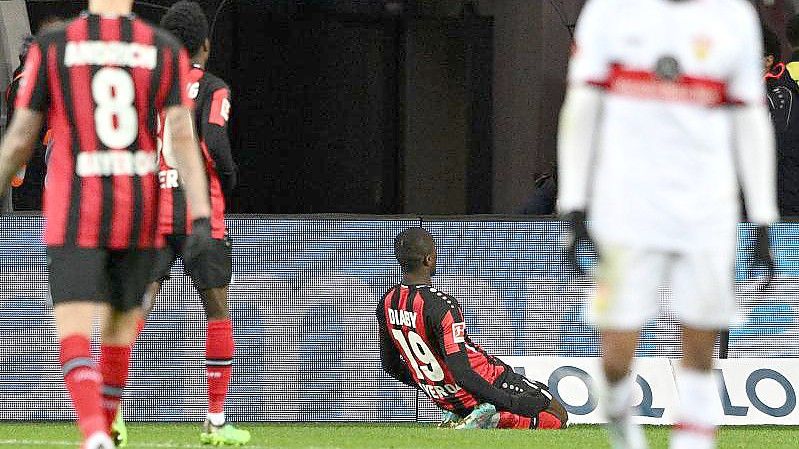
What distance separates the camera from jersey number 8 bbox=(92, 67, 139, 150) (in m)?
6.43

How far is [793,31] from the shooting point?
511 inches

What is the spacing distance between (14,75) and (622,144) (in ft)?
24.6

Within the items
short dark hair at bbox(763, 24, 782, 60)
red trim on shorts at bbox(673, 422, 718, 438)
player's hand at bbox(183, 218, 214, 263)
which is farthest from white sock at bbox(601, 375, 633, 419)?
short dark hair at bbox(763, 24, 782, 60)

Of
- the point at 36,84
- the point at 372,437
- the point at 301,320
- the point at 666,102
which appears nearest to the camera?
the point at 666,102

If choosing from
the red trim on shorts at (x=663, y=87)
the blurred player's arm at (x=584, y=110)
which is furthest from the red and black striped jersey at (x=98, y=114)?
the red trim on shorts at (x=663, y=87)

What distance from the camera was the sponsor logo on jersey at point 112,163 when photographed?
646cm

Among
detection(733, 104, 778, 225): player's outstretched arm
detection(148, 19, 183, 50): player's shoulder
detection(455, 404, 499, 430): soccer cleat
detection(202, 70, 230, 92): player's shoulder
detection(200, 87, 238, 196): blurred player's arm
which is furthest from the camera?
detection(455, 404, 499, 430): soccer cleat

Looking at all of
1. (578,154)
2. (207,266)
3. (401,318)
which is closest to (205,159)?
(207,266)

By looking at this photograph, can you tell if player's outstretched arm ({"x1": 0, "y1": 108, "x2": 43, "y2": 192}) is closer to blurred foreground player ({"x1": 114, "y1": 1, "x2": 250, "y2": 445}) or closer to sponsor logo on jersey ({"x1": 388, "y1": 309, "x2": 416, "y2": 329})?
blurred foreground player ({"x1": 114, "y1": 1, "x2": 250, "y2": 445})

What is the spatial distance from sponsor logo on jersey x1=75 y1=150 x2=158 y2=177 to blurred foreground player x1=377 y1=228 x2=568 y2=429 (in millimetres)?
3794

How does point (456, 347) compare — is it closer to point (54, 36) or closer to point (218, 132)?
point (218, 132)

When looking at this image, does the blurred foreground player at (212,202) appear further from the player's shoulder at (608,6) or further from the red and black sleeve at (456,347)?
the player's shoulder at (608,6)

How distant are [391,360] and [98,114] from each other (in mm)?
4452

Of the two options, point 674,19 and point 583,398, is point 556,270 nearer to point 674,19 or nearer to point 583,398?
point 583,398
